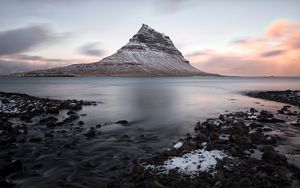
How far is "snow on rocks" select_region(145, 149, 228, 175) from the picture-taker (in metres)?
15.1

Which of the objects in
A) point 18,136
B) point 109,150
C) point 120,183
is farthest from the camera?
point 18,136

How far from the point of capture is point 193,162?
15.9 meters

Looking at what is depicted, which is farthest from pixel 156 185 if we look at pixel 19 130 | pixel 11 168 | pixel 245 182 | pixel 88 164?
pixel 19 130

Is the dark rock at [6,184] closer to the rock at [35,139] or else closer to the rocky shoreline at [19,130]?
the rocky shoreline at [19,130]

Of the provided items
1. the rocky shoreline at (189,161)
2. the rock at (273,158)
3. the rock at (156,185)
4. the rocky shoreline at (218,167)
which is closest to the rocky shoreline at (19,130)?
the rocky shoreline at (189,161)

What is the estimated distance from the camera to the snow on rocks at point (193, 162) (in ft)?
Answer: 49.5

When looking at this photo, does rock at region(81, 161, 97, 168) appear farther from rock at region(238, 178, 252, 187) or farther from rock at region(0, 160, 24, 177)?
rock at region(238, 178, 252, 187)

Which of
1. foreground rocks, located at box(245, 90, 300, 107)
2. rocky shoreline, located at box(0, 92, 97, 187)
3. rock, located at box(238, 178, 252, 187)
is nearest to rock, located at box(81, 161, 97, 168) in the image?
rocky shoreline, located at box(0, 92, 97, 187)

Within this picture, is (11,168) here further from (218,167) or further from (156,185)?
(218,167)

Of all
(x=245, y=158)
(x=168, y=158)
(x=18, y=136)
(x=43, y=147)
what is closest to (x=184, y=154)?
(x=168, y=158)

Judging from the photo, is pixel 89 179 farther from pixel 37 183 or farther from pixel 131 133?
pixel 131 133

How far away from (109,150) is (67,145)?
3.20m

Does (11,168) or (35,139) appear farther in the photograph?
(35,139)

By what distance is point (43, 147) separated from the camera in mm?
20656
